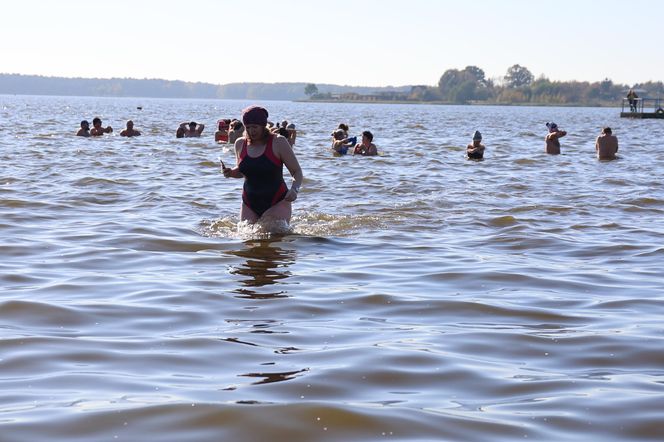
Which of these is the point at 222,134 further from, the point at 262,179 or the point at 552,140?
the point at 262,179

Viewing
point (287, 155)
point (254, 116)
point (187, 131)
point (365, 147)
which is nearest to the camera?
point (254, 116)

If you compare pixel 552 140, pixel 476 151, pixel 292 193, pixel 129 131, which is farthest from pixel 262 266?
pixel 129 131

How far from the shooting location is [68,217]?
11961mm

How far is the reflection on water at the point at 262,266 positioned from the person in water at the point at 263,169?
413 mm

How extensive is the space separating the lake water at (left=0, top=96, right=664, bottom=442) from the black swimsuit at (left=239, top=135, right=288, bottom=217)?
360mm

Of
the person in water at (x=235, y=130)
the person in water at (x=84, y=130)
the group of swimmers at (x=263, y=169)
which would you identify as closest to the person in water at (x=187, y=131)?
the person in water at (x=84, y=130)

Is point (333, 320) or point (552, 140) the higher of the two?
point (552, 140)

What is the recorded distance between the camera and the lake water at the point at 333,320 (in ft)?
14.4

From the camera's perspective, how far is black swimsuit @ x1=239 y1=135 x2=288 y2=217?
10031 millimetres

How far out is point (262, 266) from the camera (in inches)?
337

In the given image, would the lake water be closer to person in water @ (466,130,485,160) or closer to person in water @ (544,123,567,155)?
person in water @ (466,130,485,160)

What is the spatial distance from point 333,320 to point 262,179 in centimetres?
392

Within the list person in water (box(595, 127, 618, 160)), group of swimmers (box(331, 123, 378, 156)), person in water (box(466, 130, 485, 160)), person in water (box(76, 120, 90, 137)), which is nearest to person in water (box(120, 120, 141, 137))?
person in water (box(76, 120, 90, 137))

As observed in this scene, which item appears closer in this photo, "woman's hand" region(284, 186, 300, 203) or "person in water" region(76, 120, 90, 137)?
"woman's hand" region(284, 186, 300, 203)
